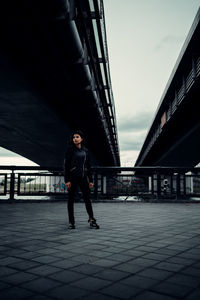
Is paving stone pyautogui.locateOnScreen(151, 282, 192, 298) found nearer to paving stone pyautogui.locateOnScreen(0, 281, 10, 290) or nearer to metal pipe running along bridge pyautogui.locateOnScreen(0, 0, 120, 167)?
paving stone pyautogui.locateOnScreen(0, 281, 10, 290)

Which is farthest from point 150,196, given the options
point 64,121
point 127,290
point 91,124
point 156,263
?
point 127,290

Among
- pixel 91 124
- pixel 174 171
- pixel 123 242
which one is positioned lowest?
pixel 123 242

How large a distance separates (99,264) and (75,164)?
8.85 feet

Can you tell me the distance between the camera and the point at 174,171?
1259cm

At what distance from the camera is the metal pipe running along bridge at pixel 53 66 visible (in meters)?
6.08

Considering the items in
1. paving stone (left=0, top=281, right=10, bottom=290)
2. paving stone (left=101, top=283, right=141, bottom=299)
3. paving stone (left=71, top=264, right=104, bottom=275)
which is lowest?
paving stone (left=71, top=264, right=104, bottom=275)

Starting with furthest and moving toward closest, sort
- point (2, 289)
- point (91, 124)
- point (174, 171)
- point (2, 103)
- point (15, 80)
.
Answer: point (91, 124) < point (2, 103) < point (174, 171) < point (15, 80) < point (2, 289)

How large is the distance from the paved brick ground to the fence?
7.71m

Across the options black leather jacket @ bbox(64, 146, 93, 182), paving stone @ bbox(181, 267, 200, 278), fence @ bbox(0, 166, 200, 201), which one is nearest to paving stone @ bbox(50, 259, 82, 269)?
paving stone @ bbox(181, 267, 200, 278)

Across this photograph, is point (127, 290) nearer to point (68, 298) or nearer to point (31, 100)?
point (68, 298)

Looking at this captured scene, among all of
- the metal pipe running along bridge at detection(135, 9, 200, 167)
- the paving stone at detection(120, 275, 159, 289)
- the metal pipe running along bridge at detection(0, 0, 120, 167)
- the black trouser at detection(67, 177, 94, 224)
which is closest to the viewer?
the paving stone at detection(120, 275, 159, 289)

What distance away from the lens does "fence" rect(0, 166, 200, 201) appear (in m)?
12.2

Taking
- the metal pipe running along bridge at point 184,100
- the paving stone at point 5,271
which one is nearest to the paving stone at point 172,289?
the paving stone at point 5,271

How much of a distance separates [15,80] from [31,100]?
2432mm
